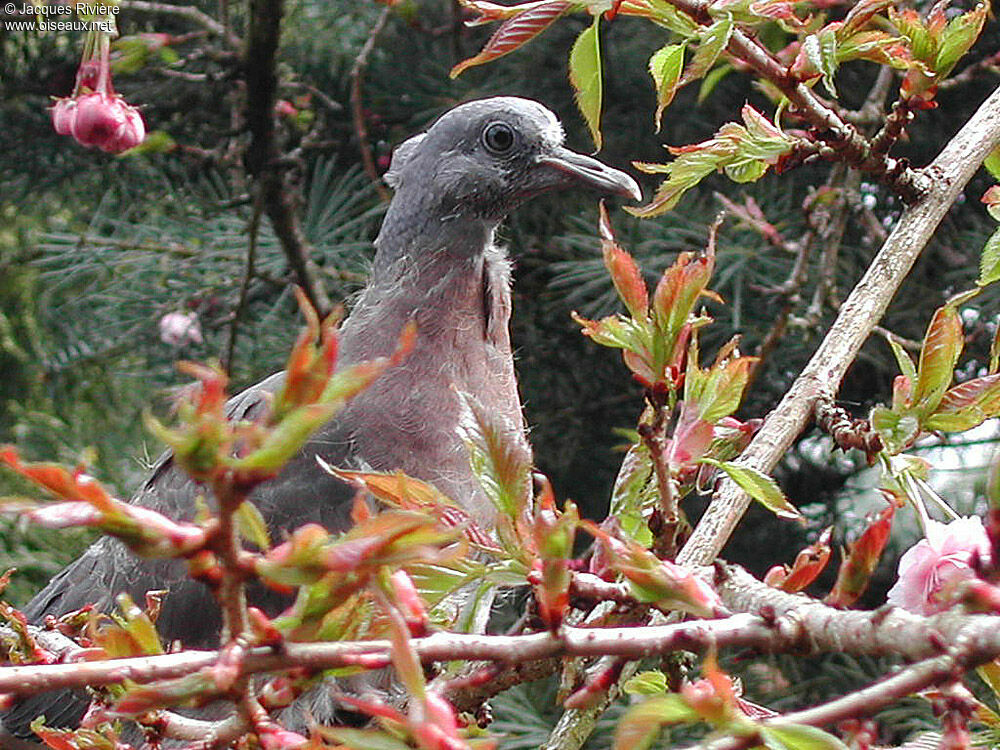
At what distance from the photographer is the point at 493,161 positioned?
4.07 feet

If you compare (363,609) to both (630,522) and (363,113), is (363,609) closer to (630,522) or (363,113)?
(630,522)

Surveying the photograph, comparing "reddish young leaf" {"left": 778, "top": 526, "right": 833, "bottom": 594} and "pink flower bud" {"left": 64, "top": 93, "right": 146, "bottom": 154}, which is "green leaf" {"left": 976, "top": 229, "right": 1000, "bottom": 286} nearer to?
"reddish young leaf" {"left": 778, "top": 526, "right": 833, "bottom": 594}

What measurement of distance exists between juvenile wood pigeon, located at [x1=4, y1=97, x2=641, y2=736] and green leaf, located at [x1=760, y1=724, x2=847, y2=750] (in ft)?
2.52

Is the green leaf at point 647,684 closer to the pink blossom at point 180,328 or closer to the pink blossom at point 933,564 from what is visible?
the pink blossom at point 933,564

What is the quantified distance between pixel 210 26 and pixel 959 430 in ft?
4.00

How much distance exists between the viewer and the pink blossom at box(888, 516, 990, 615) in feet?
1.71

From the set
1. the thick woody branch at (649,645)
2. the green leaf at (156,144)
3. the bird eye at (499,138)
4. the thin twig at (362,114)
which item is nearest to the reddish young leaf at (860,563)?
the thick woody branch at (649,645)

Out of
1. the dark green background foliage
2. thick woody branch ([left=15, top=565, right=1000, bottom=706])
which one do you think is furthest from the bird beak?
thick woody branch ([left=15, top=565, right=1000, bottom=706])

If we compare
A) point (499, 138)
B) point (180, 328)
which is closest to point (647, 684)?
point (499, 138)

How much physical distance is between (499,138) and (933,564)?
79 centimetres

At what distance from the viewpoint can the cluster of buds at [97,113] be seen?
1.11m

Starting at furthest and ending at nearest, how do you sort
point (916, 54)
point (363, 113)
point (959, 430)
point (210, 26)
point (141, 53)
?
point (363, 113), point (210, 26), point (141, 53), point (916, 54), point (959, 430)

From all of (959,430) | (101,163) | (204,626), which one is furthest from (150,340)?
(959,430)

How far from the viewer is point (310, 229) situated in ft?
5.75
